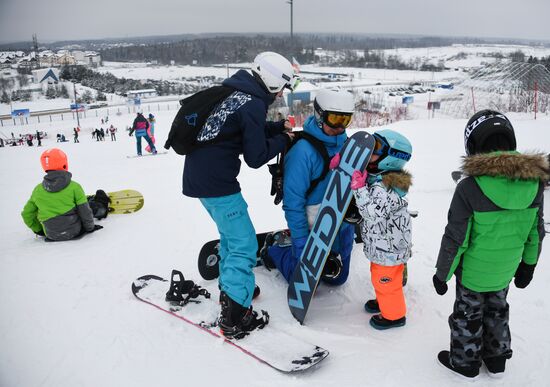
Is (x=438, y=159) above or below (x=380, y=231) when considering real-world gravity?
below

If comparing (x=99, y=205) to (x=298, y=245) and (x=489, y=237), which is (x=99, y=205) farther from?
(x=489, y=237)

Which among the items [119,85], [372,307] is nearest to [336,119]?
[372,307]

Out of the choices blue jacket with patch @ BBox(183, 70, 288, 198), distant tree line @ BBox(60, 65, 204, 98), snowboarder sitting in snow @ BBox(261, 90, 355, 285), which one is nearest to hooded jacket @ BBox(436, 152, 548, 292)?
snowboarder sitting in snow @ BBox(261, 90, 355, 285)

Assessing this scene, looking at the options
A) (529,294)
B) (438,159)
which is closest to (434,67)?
(438,159)

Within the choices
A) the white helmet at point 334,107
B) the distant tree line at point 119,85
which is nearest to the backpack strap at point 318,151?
the white helmet at point 334,107

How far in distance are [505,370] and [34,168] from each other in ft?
40.3

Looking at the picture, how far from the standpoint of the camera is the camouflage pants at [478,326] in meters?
2.30

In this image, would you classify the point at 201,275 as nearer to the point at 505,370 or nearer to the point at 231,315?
the point at 231,315

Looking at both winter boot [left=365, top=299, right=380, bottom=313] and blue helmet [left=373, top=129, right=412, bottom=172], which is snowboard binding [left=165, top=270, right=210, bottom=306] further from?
blue helmet [left=373, top=129, right=412, bottom=172]

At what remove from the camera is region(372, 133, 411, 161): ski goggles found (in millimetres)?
2631

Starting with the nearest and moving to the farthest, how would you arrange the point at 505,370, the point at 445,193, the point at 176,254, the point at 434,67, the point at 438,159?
the point at 505,370 < the point at 176,254 < the point at 445,193 < the point at 438,159 < the point at 434,67

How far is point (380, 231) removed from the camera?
2.68m

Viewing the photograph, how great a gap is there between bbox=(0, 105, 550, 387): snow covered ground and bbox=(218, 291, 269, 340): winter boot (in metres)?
0.11

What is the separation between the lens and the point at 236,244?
2814mm
